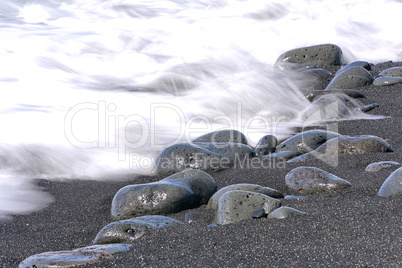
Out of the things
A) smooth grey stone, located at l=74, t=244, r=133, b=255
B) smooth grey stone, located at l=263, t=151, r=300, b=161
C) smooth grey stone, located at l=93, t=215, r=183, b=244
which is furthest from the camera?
smooth grey stone, located at l=263, t=151, r=300, b=161

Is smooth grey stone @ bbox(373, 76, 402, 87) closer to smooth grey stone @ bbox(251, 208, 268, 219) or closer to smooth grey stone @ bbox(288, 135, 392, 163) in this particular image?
smooth grey stone @ bbox(288, 135, 392, 163)

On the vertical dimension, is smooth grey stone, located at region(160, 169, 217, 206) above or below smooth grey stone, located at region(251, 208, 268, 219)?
above

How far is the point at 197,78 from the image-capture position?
6.71 meters

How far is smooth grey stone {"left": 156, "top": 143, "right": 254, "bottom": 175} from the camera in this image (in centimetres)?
403

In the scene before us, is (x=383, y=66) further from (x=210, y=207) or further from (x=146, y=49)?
(x=210, y=207)

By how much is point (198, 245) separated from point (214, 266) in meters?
0.29

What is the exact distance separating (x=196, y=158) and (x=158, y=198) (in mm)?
809

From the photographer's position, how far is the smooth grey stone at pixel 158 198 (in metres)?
3.26

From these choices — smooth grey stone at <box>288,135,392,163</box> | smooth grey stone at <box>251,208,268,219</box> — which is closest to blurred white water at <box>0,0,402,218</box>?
smooth grey stone at <box>288,135,392,163</box>

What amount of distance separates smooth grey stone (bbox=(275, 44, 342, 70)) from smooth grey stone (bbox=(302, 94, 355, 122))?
5.30ft

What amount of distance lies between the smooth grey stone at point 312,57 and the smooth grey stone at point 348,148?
2998mm

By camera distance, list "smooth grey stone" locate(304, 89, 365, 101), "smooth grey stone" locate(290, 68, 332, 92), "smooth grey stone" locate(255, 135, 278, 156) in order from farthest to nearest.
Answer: "smooth grey stone" locate(290, 68, 332, 92) → "smooth grey stone" locate(304, 89, 365, 101) → "smooth grey stone" locate(255, 135, 278, 156)

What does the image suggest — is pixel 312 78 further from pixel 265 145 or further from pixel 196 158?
pixel 196 158

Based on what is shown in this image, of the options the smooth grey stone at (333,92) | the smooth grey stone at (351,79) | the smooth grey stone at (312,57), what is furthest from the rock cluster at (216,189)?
the smooth grey stone at (312,57)
